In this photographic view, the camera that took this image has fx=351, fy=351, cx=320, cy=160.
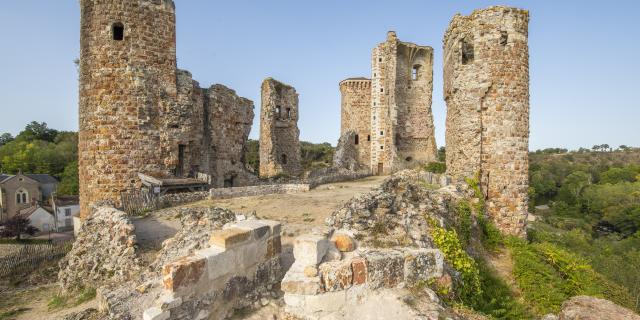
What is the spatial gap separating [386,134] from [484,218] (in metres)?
15.8

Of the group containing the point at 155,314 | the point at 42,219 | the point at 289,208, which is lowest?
the point at 42,219

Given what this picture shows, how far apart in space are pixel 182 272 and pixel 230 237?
68 centimetres

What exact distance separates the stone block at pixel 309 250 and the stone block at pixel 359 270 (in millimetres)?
423

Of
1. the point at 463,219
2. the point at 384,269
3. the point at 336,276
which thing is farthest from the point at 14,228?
the point at 384,269

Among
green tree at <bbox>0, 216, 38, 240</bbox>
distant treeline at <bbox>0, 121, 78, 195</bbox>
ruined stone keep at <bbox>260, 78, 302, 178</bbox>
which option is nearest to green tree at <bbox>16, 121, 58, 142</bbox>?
distant treeline at <bbox>0, 121, 78, 195</bbox>

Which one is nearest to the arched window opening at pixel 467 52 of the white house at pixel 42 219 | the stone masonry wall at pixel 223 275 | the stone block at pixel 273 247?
the stone block at pixel 273 247

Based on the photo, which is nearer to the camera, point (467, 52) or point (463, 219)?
point (463, 219)

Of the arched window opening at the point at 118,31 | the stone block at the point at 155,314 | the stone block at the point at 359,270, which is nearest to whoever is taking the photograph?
the stone block at the point at 155,314

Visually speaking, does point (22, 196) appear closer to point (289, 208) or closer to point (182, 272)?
point (289, 208)

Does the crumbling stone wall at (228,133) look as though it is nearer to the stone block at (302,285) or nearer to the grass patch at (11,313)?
the grass patch at (11,313)

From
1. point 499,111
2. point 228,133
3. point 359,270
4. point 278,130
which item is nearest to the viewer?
point 359,270

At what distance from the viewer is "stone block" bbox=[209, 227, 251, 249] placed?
4070 millimetres

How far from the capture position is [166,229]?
884cm

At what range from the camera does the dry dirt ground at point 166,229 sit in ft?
22.2
